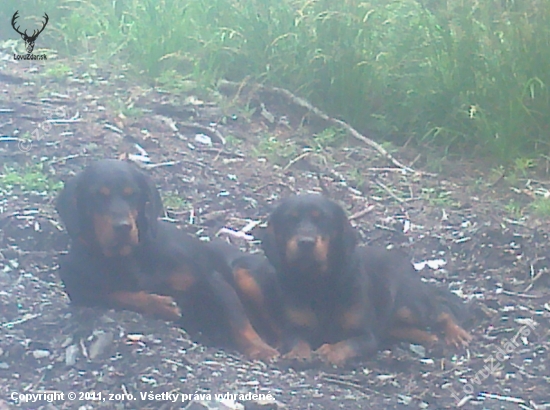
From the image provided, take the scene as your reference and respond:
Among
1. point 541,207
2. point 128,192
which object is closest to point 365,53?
point 541,207

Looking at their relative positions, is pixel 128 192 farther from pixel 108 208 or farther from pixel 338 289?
pixel 338 289

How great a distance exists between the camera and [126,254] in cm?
181

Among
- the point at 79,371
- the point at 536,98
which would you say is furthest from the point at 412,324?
the point at 79,371

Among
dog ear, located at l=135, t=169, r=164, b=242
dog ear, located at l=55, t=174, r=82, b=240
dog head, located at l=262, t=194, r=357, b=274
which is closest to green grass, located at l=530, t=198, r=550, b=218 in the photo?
dog head, located at l=262, t=194, r=357, b=274

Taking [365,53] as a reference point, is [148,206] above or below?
below

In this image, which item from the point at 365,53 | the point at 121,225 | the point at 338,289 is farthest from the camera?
the point at 365,53

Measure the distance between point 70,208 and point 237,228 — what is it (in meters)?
0.35

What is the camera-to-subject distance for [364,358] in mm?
1695

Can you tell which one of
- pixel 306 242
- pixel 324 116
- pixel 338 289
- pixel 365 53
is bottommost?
pixel 338 289

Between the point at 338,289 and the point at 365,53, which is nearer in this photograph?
the point at 338,289

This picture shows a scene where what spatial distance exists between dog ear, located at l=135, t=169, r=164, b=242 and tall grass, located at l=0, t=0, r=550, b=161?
257 mm

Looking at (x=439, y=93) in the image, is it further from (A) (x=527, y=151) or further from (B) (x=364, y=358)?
(B) (x=364, y=358)

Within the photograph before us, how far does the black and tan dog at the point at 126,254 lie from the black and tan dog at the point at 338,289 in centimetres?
11

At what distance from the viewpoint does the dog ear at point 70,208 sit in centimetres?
179
